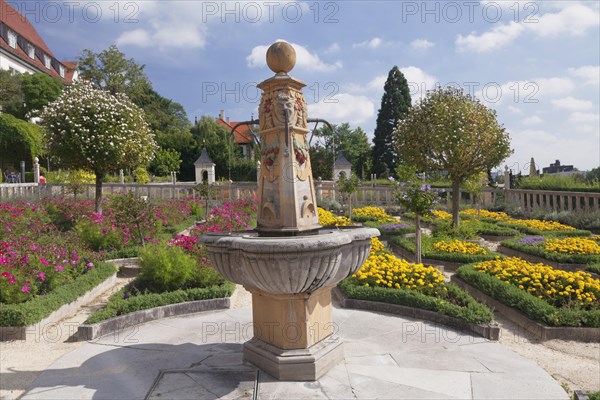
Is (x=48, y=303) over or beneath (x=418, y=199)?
beneath

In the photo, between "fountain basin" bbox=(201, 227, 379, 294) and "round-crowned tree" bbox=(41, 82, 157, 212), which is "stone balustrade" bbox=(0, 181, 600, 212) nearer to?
"round-crowned tree" bbox=(41, 82, 157, 212)

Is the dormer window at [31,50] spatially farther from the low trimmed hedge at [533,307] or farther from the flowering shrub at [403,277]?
the low trimmed hedge at [533,307]

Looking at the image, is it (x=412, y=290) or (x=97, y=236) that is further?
(x=97, y=236)

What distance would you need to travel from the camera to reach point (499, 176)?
35875 mm

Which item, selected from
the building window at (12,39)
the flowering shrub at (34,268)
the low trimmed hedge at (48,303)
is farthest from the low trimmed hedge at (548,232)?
the building window at (12,39)

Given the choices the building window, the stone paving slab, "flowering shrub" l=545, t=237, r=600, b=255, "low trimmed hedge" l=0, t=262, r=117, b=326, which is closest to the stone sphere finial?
the stone paving slab

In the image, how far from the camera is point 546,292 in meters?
6.09

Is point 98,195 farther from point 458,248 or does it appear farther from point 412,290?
point 458,248

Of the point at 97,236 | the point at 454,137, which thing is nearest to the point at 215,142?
the point at 454,137

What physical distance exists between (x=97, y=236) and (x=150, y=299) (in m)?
4.99

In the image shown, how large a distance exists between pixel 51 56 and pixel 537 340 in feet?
198

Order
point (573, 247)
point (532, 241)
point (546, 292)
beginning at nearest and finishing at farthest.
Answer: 1. point (546, 292)
2. point (573, 247)
3. point (532, 241)

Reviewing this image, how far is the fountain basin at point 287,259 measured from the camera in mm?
3209

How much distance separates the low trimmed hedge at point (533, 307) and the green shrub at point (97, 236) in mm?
8823
